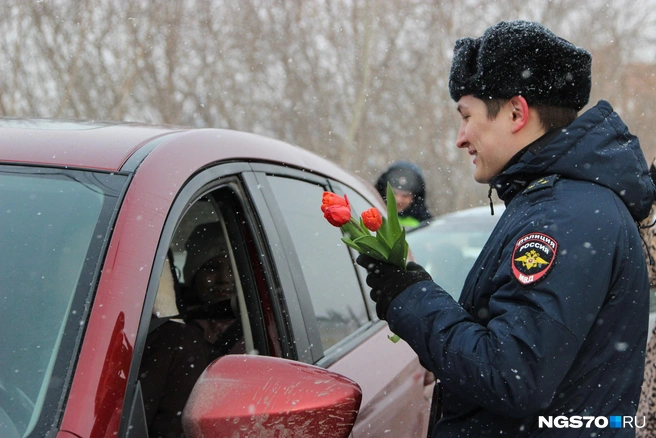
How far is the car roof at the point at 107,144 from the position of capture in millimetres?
1772

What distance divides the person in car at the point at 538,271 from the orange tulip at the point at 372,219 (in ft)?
0.31

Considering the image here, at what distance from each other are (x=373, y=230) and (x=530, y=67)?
542 mm

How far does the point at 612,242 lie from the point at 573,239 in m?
0.10

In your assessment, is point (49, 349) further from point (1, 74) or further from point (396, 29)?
point (396, 29)

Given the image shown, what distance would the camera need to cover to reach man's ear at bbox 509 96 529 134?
74.0 inches

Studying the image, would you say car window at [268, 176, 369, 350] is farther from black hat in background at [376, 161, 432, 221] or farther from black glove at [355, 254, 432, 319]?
black hat in background at [376, 161, 432, 221]

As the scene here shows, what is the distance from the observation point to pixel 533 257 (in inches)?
63.2

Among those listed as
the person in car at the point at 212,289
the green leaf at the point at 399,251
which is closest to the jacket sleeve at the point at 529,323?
the green leaf at the point at 399,251

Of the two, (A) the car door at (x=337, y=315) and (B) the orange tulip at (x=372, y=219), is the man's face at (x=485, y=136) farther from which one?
(A) the car door at (x=337, y=315)

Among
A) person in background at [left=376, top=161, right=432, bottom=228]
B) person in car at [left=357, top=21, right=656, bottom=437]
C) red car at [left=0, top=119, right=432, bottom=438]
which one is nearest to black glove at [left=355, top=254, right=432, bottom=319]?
person in car at [left=357, top=21, right=656, bottom=437]

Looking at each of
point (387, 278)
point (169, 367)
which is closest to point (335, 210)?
point (387, 278)

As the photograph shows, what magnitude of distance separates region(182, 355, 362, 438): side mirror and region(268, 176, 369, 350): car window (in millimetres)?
808

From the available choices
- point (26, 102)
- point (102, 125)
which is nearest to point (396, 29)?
point (26, 102)

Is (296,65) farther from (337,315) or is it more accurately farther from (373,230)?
(373,230)
